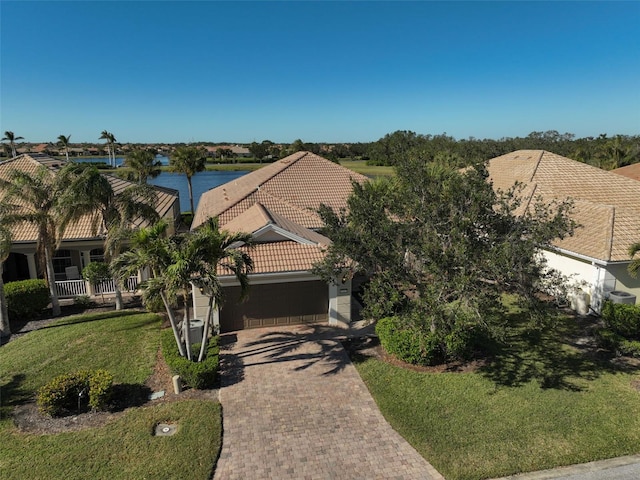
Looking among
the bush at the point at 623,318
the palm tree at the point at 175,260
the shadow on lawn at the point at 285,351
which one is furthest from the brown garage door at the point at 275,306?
the bush at the point at 623,318

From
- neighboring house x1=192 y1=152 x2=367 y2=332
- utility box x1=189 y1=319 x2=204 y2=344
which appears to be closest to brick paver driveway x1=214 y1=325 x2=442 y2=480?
utility box x1=189 y1=319 x2=204 y2=344

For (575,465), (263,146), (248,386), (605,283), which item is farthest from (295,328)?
(263,146)

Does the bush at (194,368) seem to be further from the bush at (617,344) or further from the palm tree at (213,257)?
the bush at (617,344)

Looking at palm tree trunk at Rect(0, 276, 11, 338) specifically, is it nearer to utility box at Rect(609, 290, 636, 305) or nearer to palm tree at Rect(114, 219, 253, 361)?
palm tree at Rect(114, 219, 253, 361)

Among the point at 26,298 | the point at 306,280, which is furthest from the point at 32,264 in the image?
the point at 306,280

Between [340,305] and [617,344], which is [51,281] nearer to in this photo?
[340,305]

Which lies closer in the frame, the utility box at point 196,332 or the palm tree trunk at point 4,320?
the utility box at point 196,332

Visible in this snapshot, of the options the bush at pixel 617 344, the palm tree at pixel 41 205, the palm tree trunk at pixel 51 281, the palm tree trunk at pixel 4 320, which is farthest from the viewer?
the palm tree trunk at pixel 51 281
